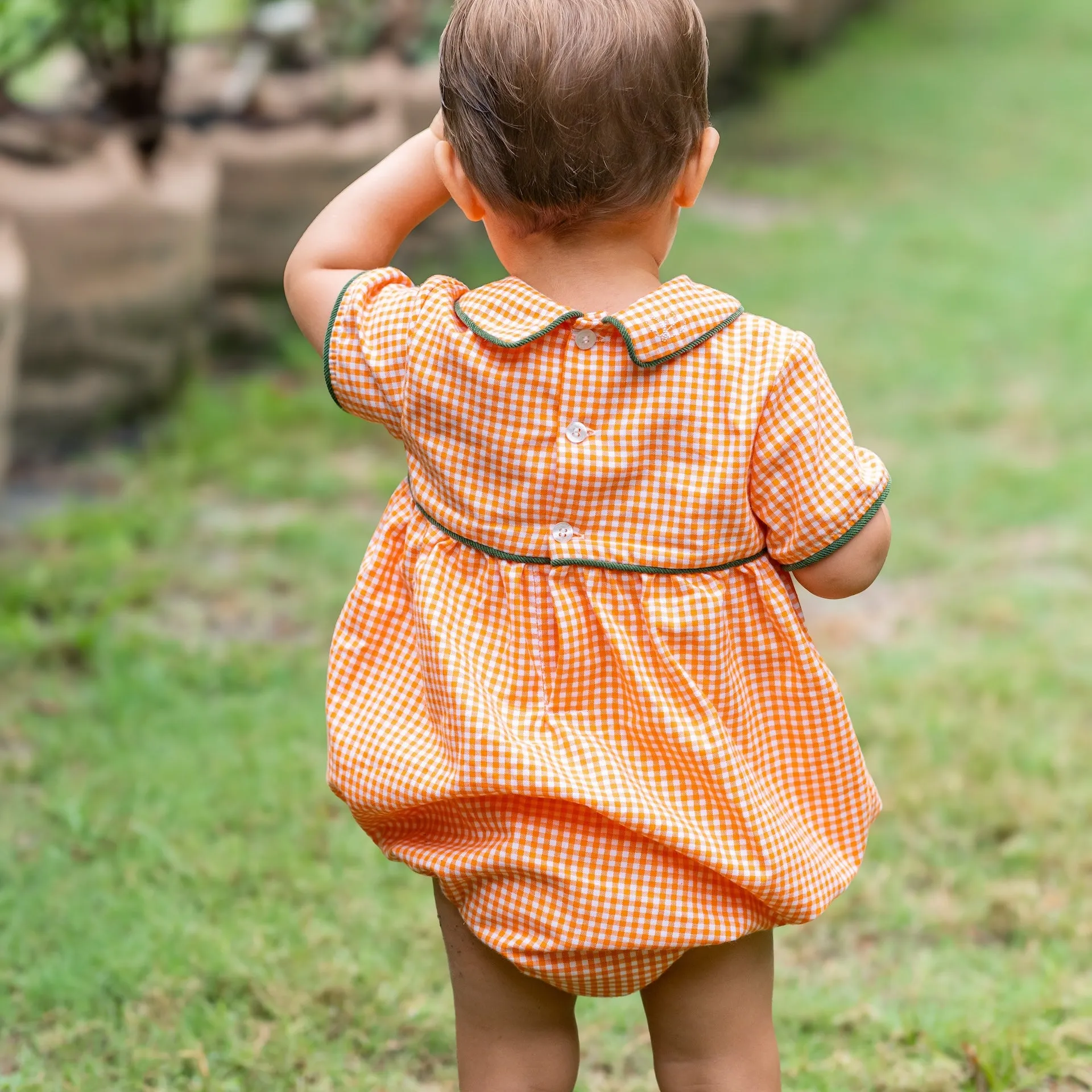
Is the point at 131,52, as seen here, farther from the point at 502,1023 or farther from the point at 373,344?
the point at 502,1023

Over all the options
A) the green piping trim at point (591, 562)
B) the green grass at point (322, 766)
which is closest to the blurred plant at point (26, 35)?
the green grass at point (322, 766)

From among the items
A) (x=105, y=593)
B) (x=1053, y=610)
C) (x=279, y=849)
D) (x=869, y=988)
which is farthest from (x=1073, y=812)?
(x=105, y=593)

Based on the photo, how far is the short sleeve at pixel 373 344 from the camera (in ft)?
5.20

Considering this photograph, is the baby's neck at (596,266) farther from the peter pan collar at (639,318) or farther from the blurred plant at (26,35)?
the blurred plant at (26,35)

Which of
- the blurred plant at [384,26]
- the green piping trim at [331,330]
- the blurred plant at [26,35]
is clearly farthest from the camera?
the blurred plant at [384,26]

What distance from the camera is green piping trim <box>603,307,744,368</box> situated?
1.46 metres

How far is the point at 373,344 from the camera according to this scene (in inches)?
62.9

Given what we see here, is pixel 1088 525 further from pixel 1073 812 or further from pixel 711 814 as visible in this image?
pixel 711 814

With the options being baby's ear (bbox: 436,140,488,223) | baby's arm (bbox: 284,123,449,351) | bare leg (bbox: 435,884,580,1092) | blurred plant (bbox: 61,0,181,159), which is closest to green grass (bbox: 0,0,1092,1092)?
bare leg (bbox: 435,884,580,1092)

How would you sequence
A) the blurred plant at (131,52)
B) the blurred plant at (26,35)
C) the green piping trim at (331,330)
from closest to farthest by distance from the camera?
the green piping trim at (331,330), the blurred plant at (26,35), the blurred plant at (131,52)

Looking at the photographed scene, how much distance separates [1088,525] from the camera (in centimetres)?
406

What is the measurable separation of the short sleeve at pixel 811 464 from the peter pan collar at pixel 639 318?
0.09 m

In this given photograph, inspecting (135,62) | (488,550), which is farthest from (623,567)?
(135,62)

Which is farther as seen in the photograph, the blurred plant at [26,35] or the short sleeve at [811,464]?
the blurred plant at [26,35]
